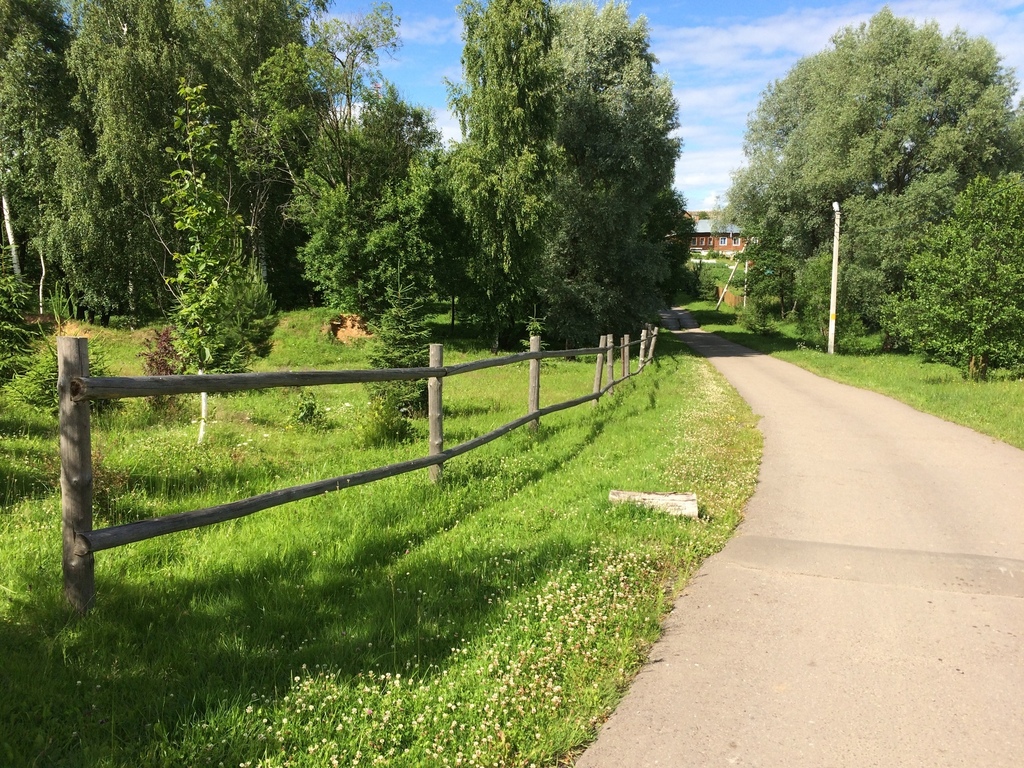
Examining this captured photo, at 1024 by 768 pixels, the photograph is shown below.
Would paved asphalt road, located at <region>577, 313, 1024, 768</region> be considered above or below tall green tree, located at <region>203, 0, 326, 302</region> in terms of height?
below

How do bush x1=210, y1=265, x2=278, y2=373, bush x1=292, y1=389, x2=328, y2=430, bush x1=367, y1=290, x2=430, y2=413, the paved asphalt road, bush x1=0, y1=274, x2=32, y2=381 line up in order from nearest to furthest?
1. the paved asphalt road
2. bush x1=0, y1=274, x2=32, y2=381
3. bush x1=292, y1=389, x2=328, y2=430
4. bush x1=367, y1=290, x2=430, y2=413
5. bush x1=210, y1=265, x2=278, y2=373

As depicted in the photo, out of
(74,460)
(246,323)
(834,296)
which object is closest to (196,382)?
(74,460)

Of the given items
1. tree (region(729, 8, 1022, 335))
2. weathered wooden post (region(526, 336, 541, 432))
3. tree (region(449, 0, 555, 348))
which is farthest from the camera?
tree (region(729, 8, 1022, 335))

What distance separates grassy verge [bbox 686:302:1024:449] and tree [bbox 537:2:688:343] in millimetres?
8657

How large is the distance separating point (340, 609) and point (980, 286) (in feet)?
63.7

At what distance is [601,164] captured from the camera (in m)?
27.2

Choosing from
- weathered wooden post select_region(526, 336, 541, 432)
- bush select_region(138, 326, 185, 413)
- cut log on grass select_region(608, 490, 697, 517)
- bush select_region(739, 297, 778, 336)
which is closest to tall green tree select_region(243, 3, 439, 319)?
bush select_region(138, 326, 185, 413)

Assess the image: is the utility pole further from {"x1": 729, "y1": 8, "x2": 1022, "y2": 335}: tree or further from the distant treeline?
the distant treeline

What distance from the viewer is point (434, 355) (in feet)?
20.6

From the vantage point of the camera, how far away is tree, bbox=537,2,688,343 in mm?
26844

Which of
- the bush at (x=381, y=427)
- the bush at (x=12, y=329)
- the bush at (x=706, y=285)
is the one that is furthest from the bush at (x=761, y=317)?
the bush at (x=12, y=329)

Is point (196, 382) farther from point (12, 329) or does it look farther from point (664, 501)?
point (12, 329)

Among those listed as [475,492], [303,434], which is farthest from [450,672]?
[303,434]

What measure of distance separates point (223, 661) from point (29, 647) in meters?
0.84
